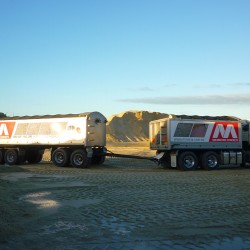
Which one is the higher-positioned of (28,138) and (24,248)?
(28,138)

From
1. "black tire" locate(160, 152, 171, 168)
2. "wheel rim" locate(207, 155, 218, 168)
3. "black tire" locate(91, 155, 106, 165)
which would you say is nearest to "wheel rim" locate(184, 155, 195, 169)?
"wheel rim" locate(207, 155, 218, 168)

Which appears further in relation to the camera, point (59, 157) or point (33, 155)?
point (33, 155)

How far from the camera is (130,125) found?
368 feet

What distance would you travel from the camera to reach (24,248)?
6621 mm

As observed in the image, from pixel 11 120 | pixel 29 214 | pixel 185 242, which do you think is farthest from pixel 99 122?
pixel 185 242

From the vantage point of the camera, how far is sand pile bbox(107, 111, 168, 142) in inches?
4146

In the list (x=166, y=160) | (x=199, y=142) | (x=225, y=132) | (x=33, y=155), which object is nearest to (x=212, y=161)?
(x=199, y=142)

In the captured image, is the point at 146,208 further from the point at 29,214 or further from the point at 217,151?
the point at 217,151

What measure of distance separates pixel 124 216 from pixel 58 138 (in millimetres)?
17657

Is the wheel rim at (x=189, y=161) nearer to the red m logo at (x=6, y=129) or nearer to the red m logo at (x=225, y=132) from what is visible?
the red m logo at (x=225, y=132)

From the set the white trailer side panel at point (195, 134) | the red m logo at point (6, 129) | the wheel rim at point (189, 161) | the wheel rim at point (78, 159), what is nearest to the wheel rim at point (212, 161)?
the white trailer side panel at point (195, 134)

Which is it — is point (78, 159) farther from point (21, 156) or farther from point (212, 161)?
point (212, 161)

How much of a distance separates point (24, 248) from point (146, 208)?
4.41m

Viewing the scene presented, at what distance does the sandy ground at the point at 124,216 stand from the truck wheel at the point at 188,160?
8.69 metres
